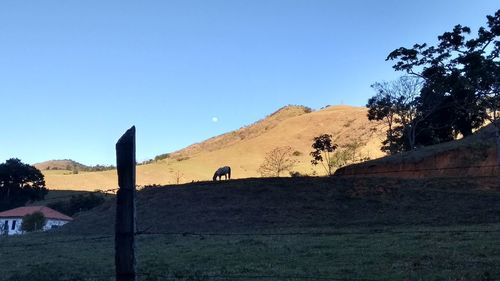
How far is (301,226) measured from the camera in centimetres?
3131

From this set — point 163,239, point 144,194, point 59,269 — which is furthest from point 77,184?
point 59,269

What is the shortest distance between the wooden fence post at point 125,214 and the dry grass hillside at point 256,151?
9053 cm

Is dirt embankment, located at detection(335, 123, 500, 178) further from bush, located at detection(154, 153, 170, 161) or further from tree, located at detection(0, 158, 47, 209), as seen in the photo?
bush, located at detection(154, 153, 170, 161)

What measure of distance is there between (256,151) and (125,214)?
421 feet

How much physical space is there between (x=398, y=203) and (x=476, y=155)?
15318 mm

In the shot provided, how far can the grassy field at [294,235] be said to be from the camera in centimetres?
1484

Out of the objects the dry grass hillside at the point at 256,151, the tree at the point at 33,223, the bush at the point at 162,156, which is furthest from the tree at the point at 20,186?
the bush at the point at 162,156

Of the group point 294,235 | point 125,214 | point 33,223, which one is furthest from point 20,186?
point 125,214

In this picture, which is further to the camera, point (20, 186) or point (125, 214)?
point (20, 186)

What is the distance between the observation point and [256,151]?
441ft

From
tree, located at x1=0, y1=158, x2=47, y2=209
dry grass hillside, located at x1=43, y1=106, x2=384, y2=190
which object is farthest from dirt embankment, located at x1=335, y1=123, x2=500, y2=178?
tree, located at x1=0, y1=158, x2=47, y2=209

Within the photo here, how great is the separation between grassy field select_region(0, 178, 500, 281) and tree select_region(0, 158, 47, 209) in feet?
119

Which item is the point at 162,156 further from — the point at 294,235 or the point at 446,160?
the point at 294,235

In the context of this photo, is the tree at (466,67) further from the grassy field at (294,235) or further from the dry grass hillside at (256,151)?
the dry grass hillside at (256,151)
